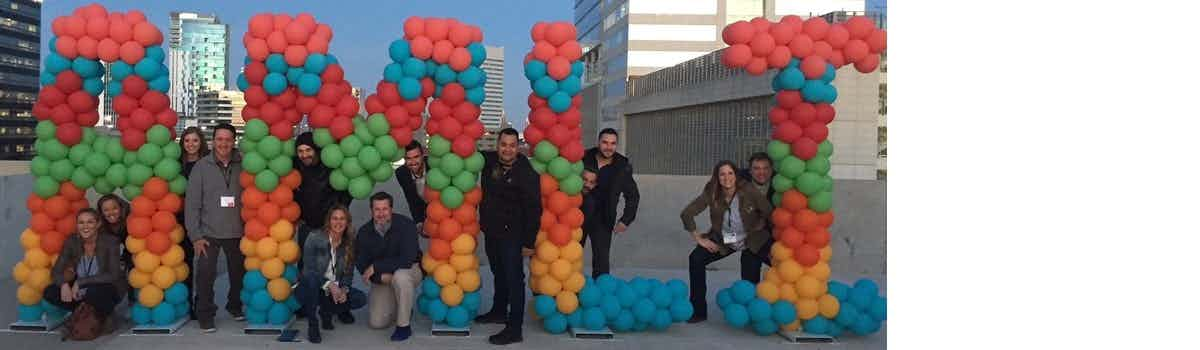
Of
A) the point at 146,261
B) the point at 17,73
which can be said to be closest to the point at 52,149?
the point at 146,261

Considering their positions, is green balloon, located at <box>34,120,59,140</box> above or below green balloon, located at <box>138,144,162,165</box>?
above

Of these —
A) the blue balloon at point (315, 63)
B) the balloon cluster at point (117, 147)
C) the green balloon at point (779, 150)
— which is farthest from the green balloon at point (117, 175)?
the green balloon at point (779, 150)

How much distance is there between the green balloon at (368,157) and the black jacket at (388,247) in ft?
1.18

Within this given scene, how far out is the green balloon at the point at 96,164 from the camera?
5.14 metres

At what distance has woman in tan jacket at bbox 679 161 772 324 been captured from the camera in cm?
548

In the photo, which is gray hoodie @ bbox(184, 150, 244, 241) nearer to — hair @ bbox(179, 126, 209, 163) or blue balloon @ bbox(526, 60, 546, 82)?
hair @ bbox(179, 126, 209, 163)

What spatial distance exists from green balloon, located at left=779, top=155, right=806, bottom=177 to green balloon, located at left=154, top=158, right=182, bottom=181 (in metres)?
3.68

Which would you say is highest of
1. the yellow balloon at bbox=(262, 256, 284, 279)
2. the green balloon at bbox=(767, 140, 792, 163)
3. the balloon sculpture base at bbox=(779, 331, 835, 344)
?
the green balloon at bbox=(767, 140, 792, 163)

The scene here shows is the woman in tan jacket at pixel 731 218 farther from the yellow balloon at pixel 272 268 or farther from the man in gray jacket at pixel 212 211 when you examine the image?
the man in gray jacket at pixel 212 211

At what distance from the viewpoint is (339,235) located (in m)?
5.28

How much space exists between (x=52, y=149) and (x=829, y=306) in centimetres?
480

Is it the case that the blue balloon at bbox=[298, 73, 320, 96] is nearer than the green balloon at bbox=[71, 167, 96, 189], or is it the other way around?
the blue balloon at bbox=[298, 73, 320, 96]

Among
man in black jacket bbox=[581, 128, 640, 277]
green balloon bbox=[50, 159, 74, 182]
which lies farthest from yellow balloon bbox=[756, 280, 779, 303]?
green balloon bbox=[50, 159, 74, 182]

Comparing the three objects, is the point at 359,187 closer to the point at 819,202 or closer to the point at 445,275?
the point at 445,275
